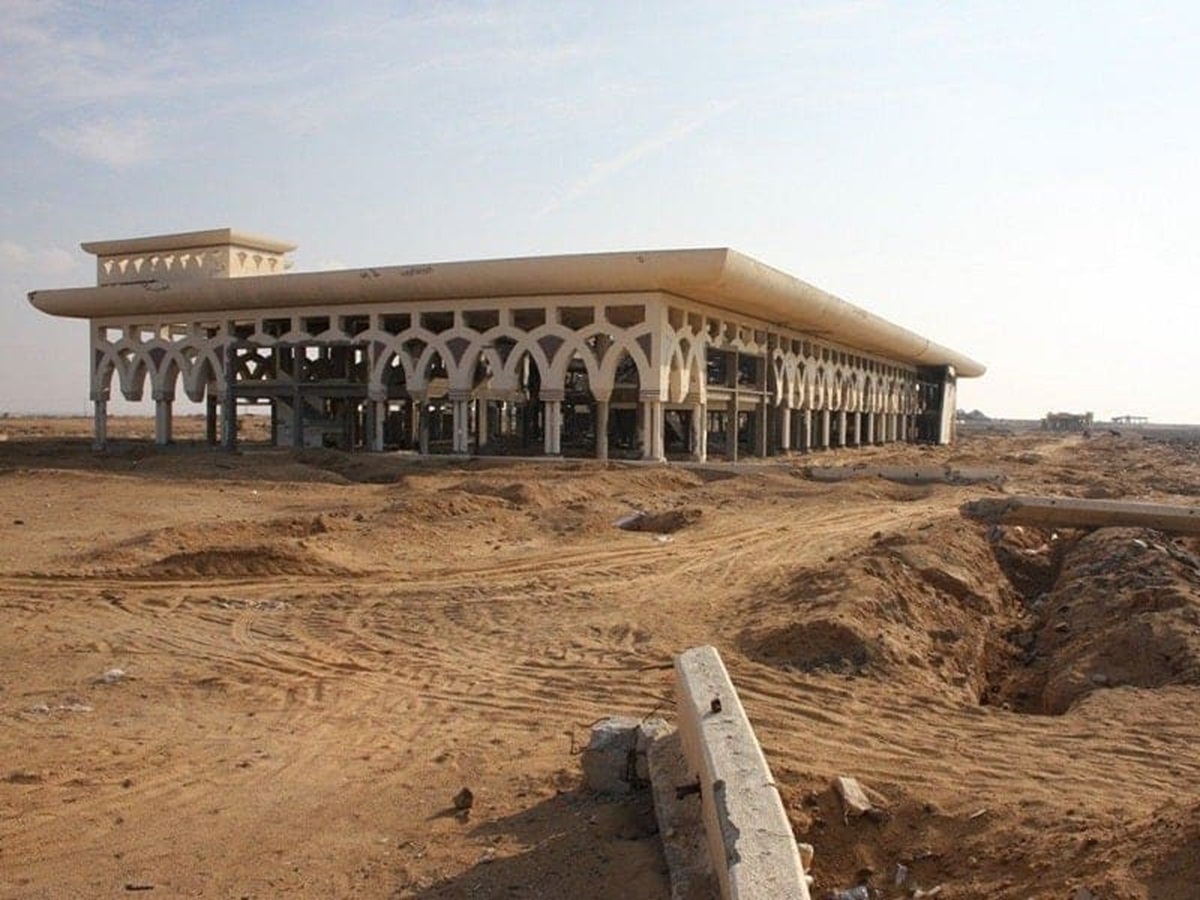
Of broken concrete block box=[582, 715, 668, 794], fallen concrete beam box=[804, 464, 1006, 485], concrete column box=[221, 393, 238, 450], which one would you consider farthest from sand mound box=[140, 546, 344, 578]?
concrete column box=[221, 393, 238, 450]

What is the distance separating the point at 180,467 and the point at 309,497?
7.42 meters

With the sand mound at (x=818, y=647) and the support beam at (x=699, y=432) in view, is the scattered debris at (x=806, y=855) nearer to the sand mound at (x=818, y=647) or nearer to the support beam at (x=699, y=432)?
the sand mound at (x=818, y=647)

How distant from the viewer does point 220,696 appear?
8195 mm

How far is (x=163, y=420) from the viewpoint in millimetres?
39031

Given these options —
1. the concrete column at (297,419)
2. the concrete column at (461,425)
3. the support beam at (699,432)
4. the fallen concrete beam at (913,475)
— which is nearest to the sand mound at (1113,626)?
the fallen concrete beam at (913,475)

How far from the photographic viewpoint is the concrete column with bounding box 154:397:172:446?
38.1m

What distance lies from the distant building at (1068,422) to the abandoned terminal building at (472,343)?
75230 mm

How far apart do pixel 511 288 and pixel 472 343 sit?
218cm

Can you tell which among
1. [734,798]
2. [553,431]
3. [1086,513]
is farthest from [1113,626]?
[553,431]

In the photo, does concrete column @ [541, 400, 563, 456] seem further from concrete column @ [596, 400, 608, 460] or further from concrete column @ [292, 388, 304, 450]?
concrete column @ [292, 388, 304, 450]

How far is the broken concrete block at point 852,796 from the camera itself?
5492 mm

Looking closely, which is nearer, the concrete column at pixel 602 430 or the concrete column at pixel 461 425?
the concrete column at pixel 602 430

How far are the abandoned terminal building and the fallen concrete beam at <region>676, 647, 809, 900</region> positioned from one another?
71.2 feet

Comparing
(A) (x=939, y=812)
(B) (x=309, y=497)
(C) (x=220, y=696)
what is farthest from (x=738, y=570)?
(B) (x=309, y=497)
